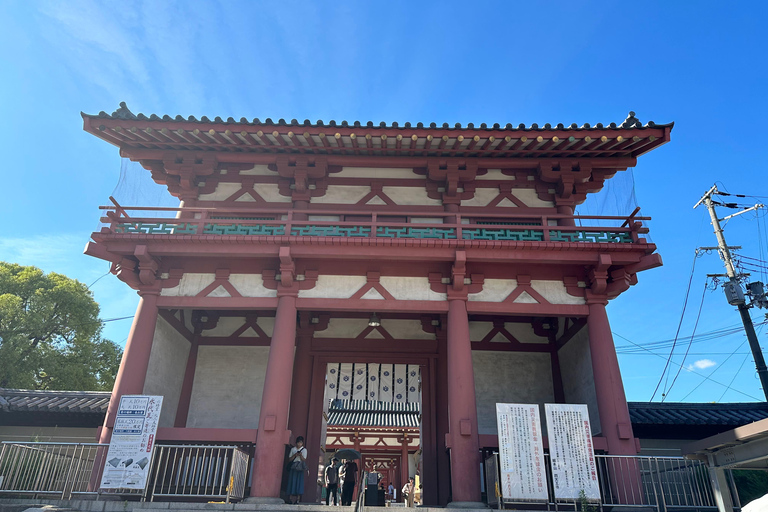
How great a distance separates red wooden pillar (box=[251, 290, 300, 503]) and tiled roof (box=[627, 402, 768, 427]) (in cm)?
969

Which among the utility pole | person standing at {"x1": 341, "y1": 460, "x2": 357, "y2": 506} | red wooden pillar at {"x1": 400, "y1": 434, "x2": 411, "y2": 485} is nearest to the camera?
person standing at {"x1": 341, "y1": 460, "x2": 357, "y2": 506}

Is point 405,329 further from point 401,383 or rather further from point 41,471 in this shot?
point 41,471

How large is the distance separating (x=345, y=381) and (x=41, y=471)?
24.9ft

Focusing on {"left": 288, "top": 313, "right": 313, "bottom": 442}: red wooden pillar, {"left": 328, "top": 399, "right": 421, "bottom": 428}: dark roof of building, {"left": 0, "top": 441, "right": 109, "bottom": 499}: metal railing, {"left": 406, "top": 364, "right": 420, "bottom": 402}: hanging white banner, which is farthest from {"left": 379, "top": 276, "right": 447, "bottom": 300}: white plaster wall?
{"left": 328, "top": 399, "right": 421, "bottom": 428}: dark roof of building

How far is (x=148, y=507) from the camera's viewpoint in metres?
8.92

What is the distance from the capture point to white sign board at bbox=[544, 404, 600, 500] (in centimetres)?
949

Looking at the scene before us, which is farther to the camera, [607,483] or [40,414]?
[40,414]

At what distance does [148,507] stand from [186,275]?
18.2 ft

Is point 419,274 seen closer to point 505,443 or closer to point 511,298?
point 511,298

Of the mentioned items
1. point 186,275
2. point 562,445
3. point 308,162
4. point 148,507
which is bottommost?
point 148,507

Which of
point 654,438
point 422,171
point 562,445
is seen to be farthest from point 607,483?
point 422,171

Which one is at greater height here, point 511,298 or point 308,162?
point 308,162

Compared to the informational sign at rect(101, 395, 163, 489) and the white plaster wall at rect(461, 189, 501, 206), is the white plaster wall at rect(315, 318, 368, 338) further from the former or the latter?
the informational sign at rect(101, 395, 163, 489)

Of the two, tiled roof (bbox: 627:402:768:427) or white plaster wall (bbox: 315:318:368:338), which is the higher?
white plaster wall (bbox: 315:318:368:338)
